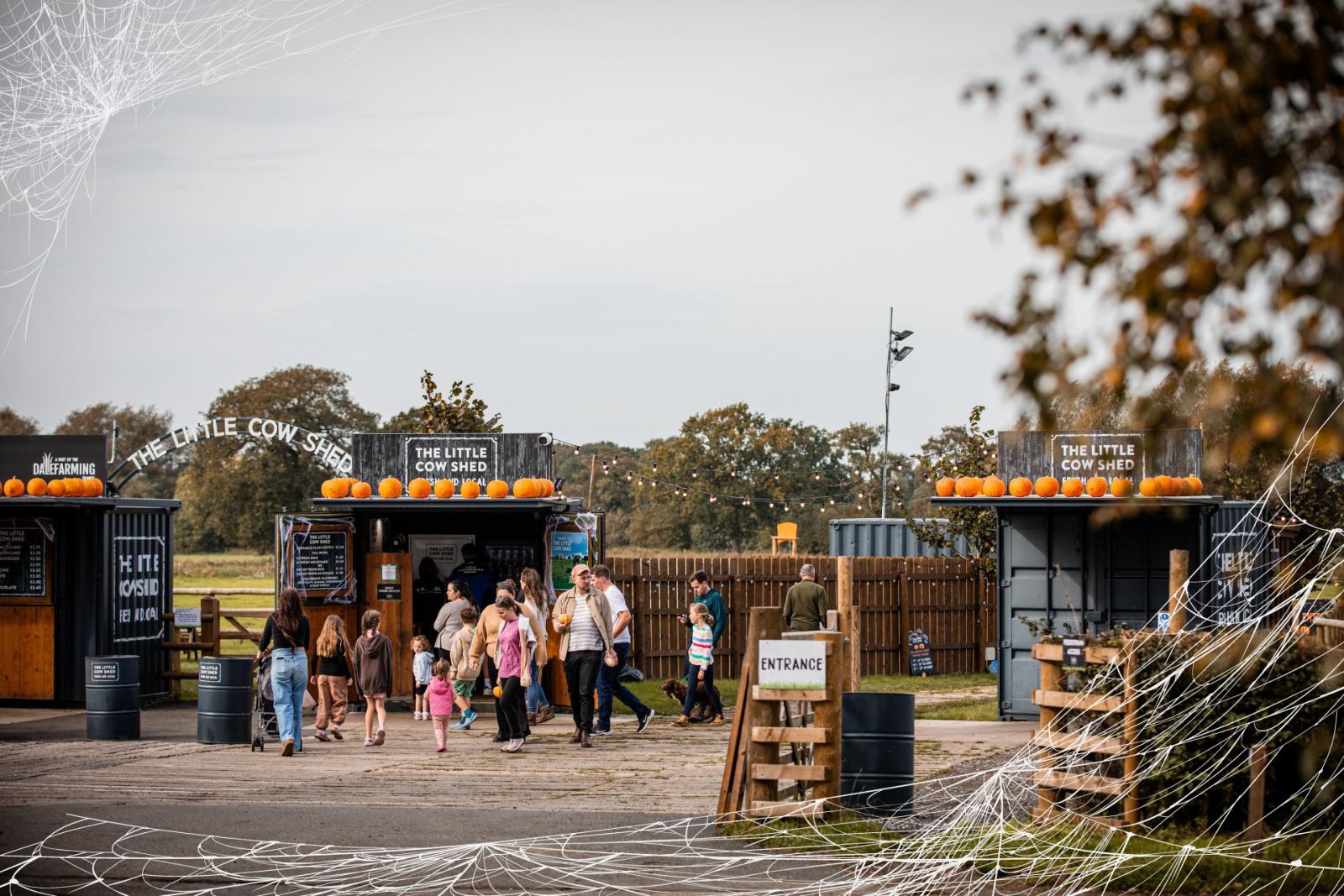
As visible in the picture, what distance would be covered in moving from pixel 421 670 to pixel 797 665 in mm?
8556

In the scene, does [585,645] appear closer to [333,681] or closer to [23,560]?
[333,681]

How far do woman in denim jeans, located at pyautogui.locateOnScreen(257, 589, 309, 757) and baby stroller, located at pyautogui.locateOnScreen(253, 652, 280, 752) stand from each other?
19 cm

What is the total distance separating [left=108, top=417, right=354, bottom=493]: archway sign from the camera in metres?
21.0

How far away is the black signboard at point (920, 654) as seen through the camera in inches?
1027

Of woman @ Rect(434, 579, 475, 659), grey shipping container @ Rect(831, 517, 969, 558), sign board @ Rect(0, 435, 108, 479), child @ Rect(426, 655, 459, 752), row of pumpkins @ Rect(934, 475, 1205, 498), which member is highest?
sign board @ Rect(0, 435, 108, 479)

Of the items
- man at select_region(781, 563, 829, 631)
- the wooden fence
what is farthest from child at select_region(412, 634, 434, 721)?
the wooden fence

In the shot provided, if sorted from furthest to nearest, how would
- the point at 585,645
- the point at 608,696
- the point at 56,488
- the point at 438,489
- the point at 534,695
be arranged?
the point at 56,488 < the point at 438,489 < the point at 534,695 < the point at 608,696 < the point at 585,645

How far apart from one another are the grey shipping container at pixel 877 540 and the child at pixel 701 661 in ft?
48.6

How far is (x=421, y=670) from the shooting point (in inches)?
711

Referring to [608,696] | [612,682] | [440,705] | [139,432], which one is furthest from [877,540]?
[139,432]

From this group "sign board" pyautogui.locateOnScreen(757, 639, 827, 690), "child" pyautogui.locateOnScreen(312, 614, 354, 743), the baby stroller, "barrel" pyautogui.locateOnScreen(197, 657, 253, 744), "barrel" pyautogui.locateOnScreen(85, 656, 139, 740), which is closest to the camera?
"sign board" pyautogui.locateOnScreen(757, 639, 827, 690)

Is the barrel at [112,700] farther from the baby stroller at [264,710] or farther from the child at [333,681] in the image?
the child at [333,681]

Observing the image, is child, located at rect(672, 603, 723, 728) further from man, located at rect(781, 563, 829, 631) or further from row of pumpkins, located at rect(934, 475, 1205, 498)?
row of pumpkins, located at rect(934, 475, 1205, 498)

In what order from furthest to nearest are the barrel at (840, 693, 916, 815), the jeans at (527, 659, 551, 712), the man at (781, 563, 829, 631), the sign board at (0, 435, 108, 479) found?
the sign board at (0, 435, 108, 479), the man at (781, 563, 829, 631), the jeans at (527, 659, 551, 712), the barrel at (840, 693, 916, 815)
